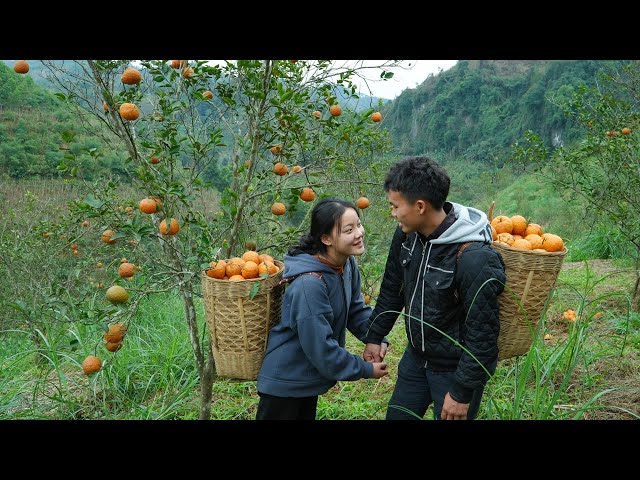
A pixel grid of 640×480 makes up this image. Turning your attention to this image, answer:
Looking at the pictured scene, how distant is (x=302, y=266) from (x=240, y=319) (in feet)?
0.98

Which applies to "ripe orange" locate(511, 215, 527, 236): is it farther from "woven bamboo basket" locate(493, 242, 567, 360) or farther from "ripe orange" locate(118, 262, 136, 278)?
"ripe orange" locate(118, 262, 136, 278)

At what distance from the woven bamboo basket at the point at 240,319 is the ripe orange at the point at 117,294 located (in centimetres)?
28

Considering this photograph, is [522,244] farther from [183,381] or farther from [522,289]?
[183,381]

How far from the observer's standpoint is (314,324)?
1.68 meters

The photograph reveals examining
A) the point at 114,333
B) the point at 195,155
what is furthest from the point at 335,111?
the point at 114,333

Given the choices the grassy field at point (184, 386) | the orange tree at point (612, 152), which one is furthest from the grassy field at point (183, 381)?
the orange tree at point (612, 152)

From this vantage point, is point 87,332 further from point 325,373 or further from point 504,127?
point 504,127

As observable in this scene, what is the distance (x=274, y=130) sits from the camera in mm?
2145

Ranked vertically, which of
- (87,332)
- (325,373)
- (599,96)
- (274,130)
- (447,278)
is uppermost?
(599,96)

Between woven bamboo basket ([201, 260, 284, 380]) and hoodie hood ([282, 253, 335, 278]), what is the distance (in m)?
0.04

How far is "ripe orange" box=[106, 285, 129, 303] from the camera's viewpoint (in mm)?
1680

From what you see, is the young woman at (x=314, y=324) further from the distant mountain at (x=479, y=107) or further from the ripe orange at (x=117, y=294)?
the distant mountain at (x=479, y=107)
